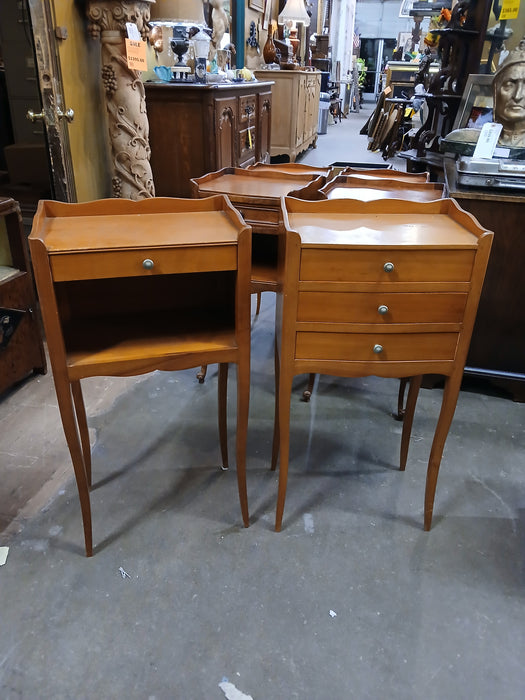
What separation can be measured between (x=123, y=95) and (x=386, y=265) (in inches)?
90.6

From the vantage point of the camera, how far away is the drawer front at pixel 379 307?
4.19ft

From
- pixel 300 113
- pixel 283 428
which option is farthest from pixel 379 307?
pixel 300 113

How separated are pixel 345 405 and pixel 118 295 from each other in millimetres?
1074

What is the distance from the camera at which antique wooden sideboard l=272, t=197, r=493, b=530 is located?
4.03 ft

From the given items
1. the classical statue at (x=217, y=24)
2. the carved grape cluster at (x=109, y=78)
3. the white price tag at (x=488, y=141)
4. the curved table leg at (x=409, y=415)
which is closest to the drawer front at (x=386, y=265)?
the curved table leg at (x=409, y=415)

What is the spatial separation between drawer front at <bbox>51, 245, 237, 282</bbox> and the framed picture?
197cm

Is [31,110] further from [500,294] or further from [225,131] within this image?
[500,294]

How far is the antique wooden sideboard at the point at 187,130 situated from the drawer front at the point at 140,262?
2.54 metres

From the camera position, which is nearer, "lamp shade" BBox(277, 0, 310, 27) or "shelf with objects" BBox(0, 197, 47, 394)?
"shelf with objects" BBox(0, 197, 47, 394)

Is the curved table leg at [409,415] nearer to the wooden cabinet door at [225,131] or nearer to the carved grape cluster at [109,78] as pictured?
the carved grape cluster at [109,78]

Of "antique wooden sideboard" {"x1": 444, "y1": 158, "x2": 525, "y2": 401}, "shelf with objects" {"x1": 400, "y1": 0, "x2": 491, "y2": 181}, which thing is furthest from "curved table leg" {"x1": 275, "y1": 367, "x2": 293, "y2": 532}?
"shelf with objects" {"x1": 400, "y1": 0, "x2": 491, "y2": 181}

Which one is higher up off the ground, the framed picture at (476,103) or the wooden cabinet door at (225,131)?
the framed picture at (476,103)

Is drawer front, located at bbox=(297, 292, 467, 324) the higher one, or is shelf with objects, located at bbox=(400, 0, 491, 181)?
shelf with objects, located at bbox=(400, 0, 491, 181)

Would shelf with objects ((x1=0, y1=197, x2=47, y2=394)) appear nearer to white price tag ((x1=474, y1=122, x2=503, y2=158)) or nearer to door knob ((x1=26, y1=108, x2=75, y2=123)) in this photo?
door knob ((x1=26, y1=108, x2=75, y2=123))
